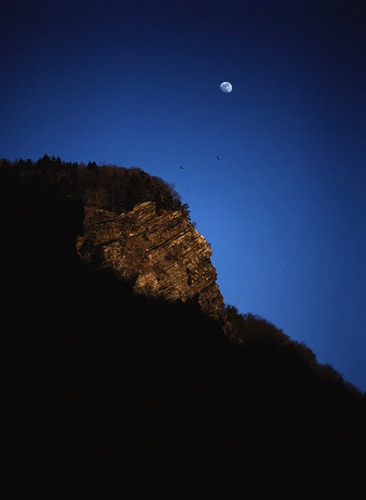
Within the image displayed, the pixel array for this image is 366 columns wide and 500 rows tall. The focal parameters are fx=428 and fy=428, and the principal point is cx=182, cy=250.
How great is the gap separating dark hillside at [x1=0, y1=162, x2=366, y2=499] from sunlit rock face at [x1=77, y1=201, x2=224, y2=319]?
133 cm

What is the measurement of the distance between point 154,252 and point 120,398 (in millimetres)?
15783

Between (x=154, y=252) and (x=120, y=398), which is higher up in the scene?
(x=154, y=252)

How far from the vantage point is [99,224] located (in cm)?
4044

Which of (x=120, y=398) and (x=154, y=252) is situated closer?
(x=120, y=398)

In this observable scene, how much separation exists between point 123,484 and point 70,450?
396cm

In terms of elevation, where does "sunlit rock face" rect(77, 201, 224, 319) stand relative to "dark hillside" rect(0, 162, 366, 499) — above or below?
above

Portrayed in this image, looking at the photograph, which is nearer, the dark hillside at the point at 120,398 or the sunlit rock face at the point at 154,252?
the dark hillside at the point at 120,398

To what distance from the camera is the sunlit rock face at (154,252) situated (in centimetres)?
3872

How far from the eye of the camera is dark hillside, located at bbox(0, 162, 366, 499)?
27.2m

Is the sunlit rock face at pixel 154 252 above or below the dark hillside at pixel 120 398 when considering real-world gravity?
above

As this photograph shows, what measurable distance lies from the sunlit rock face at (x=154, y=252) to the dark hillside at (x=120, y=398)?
1330mm

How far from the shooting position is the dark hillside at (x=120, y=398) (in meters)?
27.2

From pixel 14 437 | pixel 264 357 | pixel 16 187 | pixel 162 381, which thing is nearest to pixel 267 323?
pixel 264 357

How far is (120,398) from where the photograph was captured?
31359 millimetres
